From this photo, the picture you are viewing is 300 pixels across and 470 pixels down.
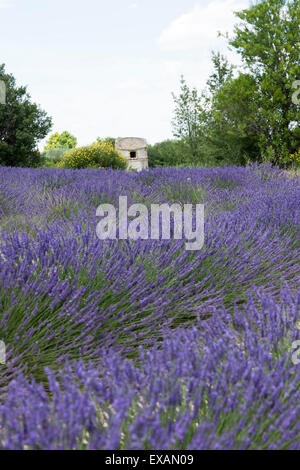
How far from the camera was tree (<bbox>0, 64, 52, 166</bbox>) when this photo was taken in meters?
13.7

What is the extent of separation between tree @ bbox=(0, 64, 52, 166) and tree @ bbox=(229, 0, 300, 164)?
6.65m

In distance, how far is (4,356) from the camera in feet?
5.84

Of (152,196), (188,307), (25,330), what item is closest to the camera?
(25,330)

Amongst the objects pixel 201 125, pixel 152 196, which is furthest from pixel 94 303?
pixel 201 125

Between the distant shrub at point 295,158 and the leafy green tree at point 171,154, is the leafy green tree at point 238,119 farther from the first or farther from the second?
the leafy green tree at point 171,154

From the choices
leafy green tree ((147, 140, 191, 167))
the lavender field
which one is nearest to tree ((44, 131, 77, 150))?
leafy green tree ((147, 140, 191, 167))

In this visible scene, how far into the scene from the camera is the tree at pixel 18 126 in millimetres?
13664

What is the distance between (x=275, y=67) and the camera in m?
12.4

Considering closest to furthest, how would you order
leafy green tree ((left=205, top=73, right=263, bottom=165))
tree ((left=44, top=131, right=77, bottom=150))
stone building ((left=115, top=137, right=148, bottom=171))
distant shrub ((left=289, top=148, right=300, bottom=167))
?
distant shrub ((left=289, top=148, right=300, bottom=167)), leafy green tree ((left=205, top=73, right=263, bottom=165)), stone building ((left=115, top=137, right=148, bottom=171)), tree ((left=44, top=131, right=77, bottom=150))

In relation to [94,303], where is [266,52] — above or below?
above

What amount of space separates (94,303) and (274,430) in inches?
43.0

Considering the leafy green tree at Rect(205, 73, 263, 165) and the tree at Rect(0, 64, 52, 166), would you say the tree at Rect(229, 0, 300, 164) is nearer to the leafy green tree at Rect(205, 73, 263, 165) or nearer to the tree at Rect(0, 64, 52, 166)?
the leafy green tree at Rect(205, 73, 263, 165)

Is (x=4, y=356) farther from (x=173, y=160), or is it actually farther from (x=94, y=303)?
(x=173, y=160)

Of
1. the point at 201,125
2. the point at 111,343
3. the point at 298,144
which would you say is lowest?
the point at 111,343
